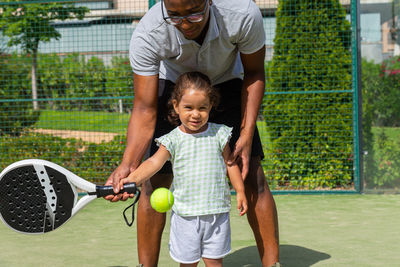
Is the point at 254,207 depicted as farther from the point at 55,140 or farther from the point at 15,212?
the point at 55,140

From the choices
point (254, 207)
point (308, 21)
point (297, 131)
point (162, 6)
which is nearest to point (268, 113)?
point (297, 131)

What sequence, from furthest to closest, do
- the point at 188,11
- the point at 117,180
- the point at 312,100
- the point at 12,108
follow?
the point at 12,108 → the point at 312,100 → the point at 117,180 → the point at 188,11

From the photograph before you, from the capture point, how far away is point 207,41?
2.60 m

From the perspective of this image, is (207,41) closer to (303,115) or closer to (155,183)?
(155,183)

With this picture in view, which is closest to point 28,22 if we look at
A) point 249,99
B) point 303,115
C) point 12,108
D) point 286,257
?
point 12,108

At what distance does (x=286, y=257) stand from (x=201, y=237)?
3.30ft

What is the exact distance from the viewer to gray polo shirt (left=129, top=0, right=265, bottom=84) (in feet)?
8.56

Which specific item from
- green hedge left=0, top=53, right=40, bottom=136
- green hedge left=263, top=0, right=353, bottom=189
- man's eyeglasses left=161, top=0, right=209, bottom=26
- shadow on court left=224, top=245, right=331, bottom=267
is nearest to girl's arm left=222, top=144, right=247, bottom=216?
man's eyeglasses left=161, top=0, right=209, bottom=26

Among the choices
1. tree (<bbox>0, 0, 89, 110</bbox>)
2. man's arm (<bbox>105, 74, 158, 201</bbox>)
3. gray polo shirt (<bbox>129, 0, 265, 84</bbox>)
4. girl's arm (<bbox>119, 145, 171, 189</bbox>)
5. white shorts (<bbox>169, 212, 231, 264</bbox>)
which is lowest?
white shorts (<bbox>169, 212, 231, 264</bbox>)

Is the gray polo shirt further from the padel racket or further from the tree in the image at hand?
the tree

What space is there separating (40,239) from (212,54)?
2.20m

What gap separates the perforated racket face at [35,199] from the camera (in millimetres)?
2611

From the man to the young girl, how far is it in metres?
→ 0.10

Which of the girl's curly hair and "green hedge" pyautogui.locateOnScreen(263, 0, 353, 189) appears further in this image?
"green hedge" pyautogui.locateOnScreen(263, 0, 353, 189)
